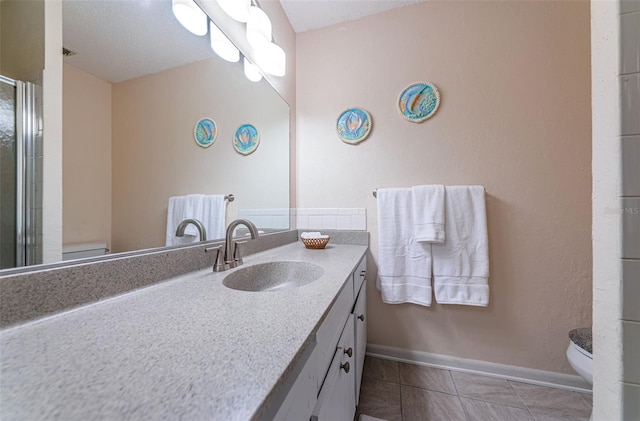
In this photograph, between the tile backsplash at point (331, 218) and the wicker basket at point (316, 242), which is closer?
the wicker basket at point (316, 242)

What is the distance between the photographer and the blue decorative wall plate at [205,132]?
2.68ft

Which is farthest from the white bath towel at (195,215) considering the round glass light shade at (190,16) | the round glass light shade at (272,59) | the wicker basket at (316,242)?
→ the round glass light shade at (272,59)

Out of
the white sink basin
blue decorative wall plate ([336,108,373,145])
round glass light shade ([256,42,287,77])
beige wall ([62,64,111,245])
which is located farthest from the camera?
blue decorative wall plate ([336,108,373,145])

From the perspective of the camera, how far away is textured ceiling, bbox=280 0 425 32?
4.60 ft

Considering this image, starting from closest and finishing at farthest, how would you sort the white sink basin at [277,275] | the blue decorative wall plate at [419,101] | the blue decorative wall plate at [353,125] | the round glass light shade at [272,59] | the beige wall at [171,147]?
the beige wall at [171,147]
the white sink basin at [277,275]
the round glass light shade at [272,59]
the blue decorative wall plate at [419,101]
the blue decorative wall plate at [353,125]

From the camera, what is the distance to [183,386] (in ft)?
0.89

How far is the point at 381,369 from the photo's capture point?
1.33 m

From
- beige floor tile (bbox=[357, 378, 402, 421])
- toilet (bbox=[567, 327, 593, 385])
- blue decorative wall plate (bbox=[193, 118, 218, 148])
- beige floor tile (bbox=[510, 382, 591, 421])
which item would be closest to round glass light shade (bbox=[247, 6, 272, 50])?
blue decorative wall plate (bbox=[193, 118, 218, 148])

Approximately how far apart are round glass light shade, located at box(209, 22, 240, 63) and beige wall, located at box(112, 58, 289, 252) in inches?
1.5

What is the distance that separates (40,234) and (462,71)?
1870 mm

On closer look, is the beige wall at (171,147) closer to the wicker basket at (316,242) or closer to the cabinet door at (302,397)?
the wicker basket at (316,242)

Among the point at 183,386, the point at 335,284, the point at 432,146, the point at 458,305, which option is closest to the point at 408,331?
the point at 458,305

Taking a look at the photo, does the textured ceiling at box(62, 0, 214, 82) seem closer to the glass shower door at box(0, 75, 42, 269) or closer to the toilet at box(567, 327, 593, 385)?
the glass shower door at box(0, 75, 42, 269)

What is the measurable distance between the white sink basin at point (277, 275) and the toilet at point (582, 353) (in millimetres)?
1182
